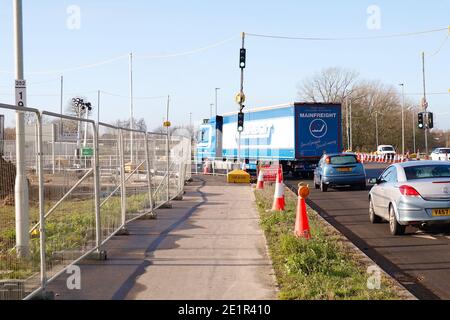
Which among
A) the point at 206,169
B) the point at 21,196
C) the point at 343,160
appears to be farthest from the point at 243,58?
the point at 21,196

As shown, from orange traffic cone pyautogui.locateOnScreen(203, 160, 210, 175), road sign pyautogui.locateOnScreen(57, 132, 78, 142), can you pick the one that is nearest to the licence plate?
road sign pyautogui.locateOnScreen(57, 132, 78, 142)

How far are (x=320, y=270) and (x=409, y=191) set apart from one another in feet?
12.4

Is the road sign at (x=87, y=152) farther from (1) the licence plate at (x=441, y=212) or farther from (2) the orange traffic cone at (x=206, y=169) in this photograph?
(2) the orange traffic cone at (x=206, y=169)

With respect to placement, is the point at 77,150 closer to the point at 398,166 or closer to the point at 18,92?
the point at 18,92

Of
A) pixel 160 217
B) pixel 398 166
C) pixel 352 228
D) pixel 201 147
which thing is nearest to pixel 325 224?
pixel 352 228

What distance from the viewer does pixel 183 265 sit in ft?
26.3

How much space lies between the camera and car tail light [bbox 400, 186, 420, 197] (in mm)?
10203

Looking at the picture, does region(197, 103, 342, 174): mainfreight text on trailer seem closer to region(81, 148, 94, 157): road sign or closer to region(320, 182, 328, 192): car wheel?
region(320, 182, 328, 192): car wheel

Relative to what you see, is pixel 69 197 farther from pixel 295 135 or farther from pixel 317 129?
pixel 317 129

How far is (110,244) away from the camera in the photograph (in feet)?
32.0

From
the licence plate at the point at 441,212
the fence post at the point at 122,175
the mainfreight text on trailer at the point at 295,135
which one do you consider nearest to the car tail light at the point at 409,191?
the licence plate at the point at 441,212

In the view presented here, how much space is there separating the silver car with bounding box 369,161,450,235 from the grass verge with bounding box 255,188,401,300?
4.04ft

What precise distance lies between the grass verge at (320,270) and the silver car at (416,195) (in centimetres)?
123

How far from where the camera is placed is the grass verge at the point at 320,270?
6.16m
